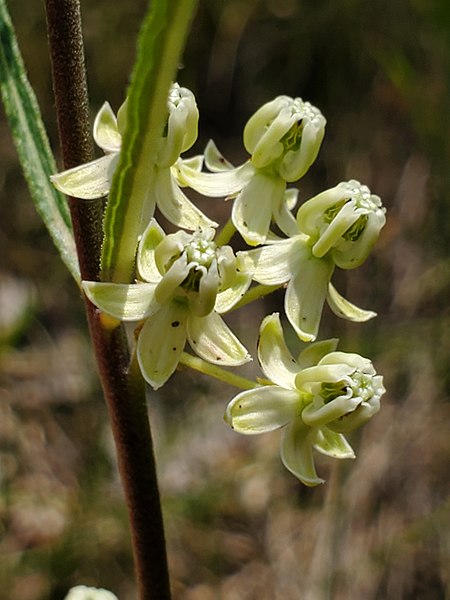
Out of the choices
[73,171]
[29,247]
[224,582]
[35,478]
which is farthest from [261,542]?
[73,171]

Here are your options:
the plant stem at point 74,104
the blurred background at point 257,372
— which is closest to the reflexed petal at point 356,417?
the plant stem at point 74,104

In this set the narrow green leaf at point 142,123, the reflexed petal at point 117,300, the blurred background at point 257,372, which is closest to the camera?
the narrow green leaf at point 142,123

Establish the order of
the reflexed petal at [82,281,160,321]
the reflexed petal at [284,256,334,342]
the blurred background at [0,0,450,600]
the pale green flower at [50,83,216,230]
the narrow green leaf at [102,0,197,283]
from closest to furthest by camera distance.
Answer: the narrow green leaf at [102,0,197,283] < the reflexed petal at [82,281,160,321] < the pale green flower at [50,83,216,230] < the reflexed petal at [284,256,334,342] < the blurred background at [0,0,450,600]

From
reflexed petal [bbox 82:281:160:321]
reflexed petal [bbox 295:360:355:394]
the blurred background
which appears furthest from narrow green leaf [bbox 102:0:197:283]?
the blurred background

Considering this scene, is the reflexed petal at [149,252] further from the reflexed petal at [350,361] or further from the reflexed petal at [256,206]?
the reflexed petal at [350,361]

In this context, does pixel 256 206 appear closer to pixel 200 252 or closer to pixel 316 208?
pixel 316 208

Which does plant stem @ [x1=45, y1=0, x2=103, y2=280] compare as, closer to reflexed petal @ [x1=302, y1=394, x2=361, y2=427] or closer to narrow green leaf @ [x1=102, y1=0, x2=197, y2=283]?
narrow green leaf @ [x1=102, y1=0, x2=197, y2=283]

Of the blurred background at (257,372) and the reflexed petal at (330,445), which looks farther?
the blurred background at (257,372)
